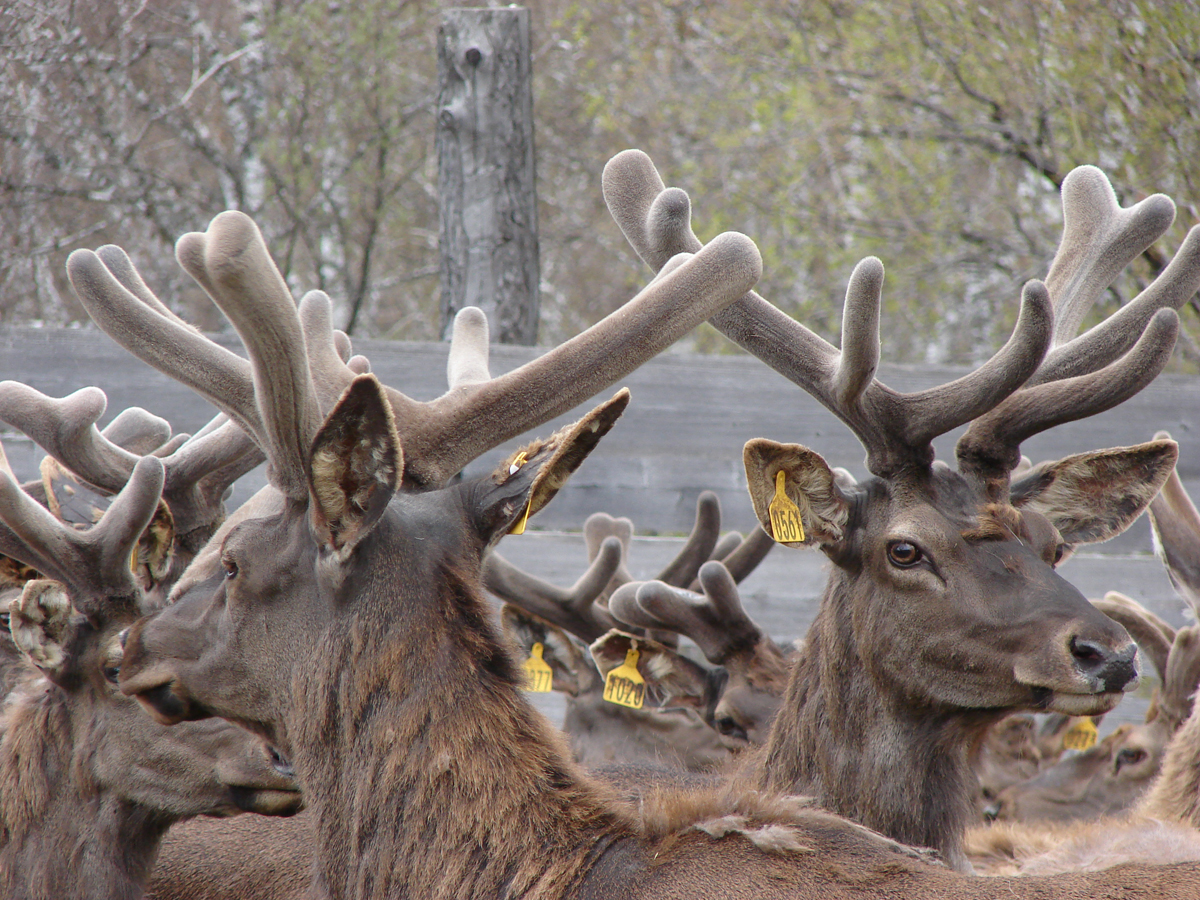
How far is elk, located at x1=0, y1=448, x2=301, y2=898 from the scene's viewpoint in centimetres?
284

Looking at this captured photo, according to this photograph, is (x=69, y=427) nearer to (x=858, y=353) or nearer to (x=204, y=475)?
(x=204, y=475)

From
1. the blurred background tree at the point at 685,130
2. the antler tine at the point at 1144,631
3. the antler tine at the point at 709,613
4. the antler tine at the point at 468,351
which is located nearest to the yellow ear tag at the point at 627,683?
the antler tine at the point at 709,613

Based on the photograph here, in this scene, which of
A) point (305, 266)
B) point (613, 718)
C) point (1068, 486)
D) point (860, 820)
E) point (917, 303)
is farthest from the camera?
point (305, 266)

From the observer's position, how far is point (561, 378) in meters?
2.23

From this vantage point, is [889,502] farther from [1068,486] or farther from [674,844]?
[674,844]

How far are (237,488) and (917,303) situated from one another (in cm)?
753

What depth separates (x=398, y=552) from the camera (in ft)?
7.19

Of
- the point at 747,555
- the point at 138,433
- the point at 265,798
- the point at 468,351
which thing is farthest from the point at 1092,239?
the point at 138,433

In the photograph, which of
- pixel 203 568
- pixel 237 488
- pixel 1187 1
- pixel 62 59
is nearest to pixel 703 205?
pixel 1187 1

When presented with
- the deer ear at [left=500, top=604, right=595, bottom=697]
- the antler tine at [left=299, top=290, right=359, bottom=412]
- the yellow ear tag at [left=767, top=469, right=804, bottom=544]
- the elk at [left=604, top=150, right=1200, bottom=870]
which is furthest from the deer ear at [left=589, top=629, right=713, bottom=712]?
the antler tine at [left=299, top=290, right=359, bottom=412]

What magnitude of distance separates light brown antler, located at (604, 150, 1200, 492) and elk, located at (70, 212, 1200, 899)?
2.56 ft

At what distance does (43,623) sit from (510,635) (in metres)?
1.17

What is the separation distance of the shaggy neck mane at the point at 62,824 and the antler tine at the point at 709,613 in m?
1.89

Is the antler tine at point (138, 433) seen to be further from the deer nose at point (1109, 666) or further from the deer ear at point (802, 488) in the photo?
the deer nose at point (1109, 666)
